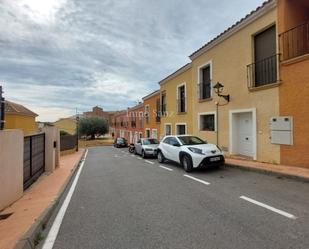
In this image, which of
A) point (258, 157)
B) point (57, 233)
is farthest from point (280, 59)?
point (57, 233)

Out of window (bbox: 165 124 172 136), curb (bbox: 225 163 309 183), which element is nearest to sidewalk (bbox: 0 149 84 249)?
curb (bbox: 225 163 309 183)

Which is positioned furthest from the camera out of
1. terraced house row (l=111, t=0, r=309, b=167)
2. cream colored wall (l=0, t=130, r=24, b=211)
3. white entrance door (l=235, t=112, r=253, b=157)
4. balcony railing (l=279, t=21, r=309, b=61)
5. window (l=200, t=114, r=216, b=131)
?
window (l=200, t=114, r=216, b=131)

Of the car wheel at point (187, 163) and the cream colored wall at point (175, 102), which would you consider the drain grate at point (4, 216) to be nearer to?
the car wheel at point (187, 163)

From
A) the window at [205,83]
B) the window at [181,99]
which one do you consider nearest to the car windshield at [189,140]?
the window at [205,83]

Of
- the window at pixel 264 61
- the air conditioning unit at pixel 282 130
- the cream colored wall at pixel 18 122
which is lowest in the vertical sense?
the air conditioning unit at pixel 282 130

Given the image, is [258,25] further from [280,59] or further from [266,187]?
[266,187]

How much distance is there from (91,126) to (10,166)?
48457mm

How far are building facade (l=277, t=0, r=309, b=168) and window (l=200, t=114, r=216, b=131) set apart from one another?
509 cm

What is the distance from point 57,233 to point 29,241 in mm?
548

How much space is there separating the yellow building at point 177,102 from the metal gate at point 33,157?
9.74 m

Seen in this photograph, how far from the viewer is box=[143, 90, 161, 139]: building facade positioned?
77.4ft

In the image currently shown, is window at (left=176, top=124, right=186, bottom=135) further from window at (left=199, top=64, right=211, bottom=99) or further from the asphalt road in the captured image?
the asphalt road

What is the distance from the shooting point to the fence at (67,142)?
77.4 ft

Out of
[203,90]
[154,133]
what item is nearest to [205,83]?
[203,90]
